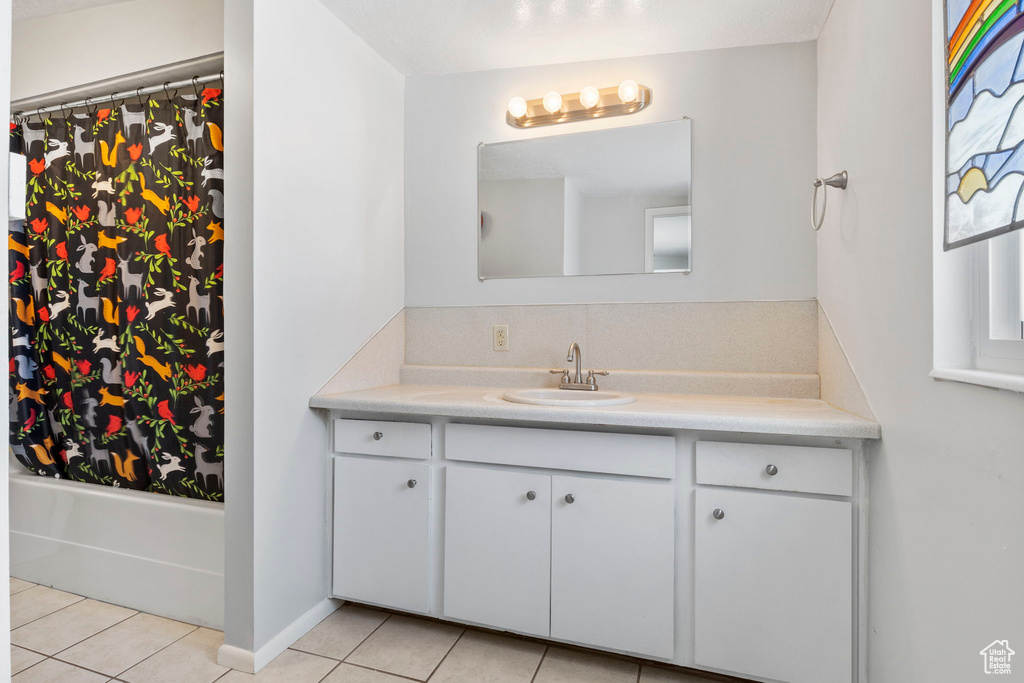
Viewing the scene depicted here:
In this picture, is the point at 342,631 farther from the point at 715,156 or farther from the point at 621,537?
the point at 715,156

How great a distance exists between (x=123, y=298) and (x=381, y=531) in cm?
134

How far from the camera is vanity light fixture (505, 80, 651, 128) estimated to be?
2273 millimetres

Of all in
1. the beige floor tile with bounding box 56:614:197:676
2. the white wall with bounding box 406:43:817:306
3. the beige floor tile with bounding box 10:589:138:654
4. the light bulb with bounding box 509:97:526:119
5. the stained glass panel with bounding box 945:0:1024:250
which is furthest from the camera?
the light bulb with bounding box 509:97:526:119

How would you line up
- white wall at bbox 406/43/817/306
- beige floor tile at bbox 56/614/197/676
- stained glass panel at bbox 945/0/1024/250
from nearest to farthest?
stained glass panel at bbox 945/0/1024/250 < beige floor tile at bbox 56/614/197/676 < white wall at bbox 406/43/817/306

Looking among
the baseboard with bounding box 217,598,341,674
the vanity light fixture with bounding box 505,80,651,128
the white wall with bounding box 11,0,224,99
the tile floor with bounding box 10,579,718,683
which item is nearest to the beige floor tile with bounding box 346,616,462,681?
the tile floor with bounding box 10,579,718,683

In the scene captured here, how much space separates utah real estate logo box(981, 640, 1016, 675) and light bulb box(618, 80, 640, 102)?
201 cm

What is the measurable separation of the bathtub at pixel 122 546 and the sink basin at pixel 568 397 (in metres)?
1.16

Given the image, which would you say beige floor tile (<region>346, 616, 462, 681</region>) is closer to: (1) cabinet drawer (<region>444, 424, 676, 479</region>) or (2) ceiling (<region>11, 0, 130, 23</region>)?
(1) cabinet drawer (<region>444, 424, 676, 479</region>)

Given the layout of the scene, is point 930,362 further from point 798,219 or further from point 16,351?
point 16,351

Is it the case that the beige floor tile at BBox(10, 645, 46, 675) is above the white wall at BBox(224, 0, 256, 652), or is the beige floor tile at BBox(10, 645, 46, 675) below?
below

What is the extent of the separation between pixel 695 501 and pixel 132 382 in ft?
6.84

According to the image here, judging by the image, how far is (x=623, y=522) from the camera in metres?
1.71

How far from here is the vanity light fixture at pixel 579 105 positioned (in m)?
2.27

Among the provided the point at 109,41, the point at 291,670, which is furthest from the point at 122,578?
the point at 109,41
